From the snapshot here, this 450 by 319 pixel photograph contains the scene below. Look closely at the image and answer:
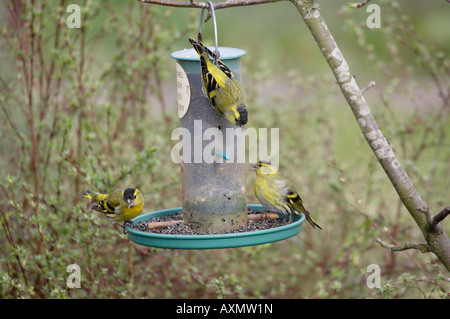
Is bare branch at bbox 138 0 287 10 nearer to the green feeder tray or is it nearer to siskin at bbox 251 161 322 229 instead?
the green feeder tray

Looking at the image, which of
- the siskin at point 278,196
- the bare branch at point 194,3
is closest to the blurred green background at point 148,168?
the siskin at point 278,196

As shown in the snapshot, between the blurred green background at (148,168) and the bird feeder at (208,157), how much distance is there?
518 millimetres

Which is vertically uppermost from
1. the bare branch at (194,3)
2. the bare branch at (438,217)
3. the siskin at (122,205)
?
the bare branch at (194,3)

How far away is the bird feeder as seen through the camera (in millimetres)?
4962

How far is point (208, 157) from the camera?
5090 mm

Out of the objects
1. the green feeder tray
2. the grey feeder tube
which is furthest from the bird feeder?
the green feeder tray

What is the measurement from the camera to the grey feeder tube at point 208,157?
A: 4.98 meters

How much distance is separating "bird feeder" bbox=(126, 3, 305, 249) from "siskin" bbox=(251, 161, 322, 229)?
0.10 meters

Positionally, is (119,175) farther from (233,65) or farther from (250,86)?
(250,86)

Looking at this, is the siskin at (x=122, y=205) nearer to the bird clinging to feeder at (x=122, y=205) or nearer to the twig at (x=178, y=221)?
the bird clinging to feeder at (x=122, y=205)

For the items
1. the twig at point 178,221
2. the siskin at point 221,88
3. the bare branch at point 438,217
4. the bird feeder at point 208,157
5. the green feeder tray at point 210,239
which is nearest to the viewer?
the bare branch at point 438,217

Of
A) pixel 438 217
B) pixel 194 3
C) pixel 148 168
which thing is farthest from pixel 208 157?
pixel 438 217
